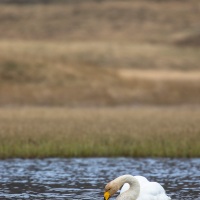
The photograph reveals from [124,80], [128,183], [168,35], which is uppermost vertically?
[168,35]

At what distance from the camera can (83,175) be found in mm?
20109

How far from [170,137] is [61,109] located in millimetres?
15532

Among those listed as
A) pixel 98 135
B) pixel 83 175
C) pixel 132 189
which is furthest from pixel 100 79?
pixel 132 189

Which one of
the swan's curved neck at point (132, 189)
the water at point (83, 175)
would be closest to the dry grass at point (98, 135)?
the water at point (83, 175)

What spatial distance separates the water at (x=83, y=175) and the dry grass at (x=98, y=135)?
538mm

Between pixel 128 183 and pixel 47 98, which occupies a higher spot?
pixel 47 98

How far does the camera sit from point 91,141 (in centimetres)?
2420

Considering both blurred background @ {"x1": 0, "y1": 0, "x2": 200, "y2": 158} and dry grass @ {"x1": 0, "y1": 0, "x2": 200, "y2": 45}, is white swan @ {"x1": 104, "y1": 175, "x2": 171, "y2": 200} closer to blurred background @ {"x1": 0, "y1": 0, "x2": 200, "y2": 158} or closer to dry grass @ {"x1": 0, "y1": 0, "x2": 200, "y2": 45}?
blurred background @ {"x1": 0, "y1": 0, "x2": 200, "y2": 158}

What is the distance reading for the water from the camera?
1741 centimetres

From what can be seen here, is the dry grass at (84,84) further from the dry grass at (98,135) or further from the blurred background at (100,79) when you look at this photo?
the dry grass at (98,135)

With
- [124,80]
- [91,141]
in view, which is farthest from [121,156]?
[124,80]

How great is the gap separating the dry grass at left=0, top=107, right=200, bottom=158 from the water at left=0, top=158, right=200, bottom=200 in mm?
538

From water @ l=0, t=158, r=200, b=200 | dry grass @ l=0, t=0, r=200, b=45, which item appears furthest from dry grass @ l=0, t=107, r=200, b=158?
dry grass @ l=0, t=0, r=200, b=45

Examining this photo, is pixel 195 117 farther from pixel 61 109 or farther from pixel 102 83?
pixel 102 83
